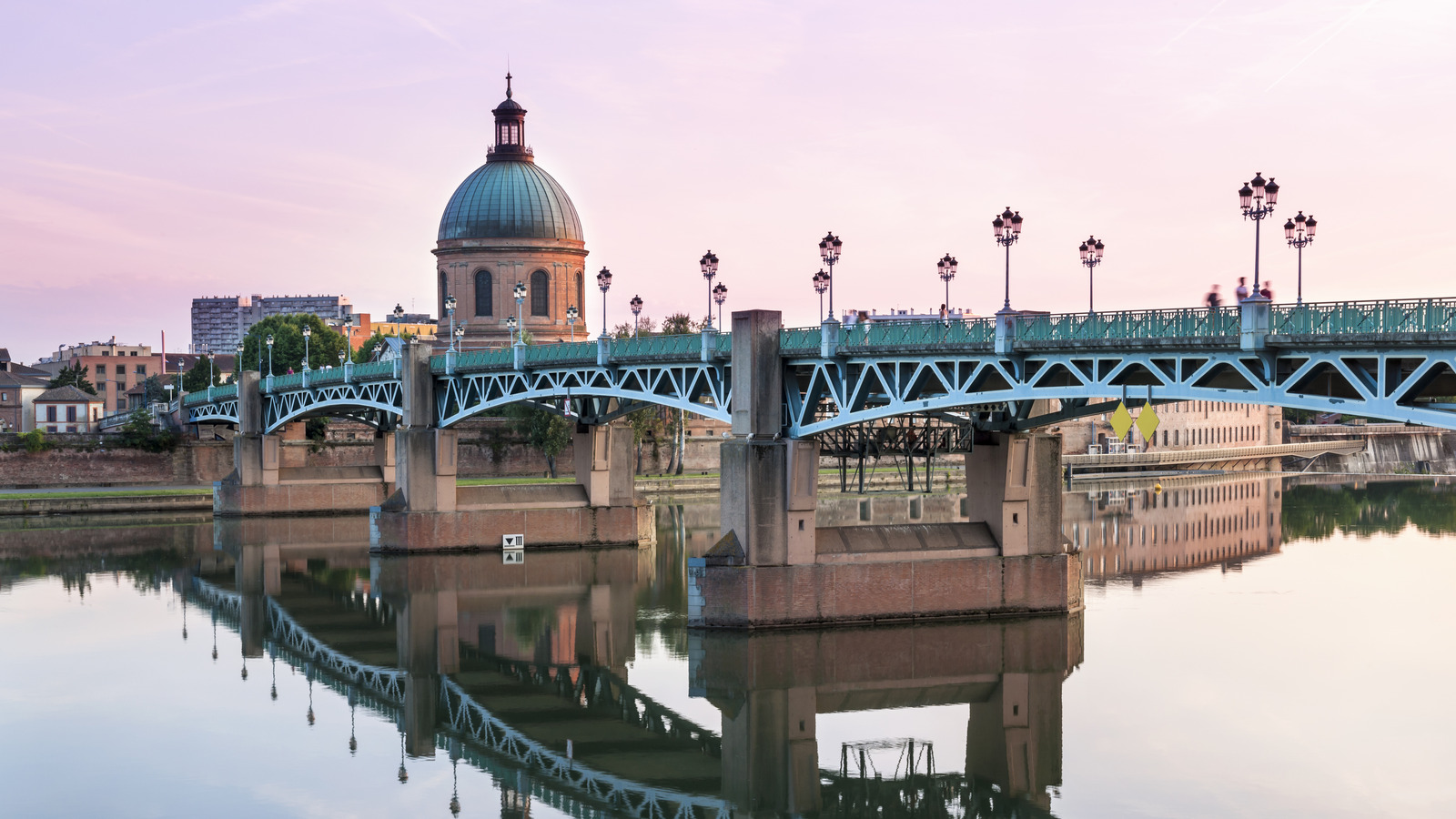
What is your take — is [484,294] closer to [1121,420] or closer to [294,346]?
[294,346]

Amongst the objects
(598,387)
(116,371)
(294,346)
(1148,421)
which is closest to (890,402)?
(1148,421)

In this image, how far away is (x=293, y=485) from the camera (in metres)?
83.2

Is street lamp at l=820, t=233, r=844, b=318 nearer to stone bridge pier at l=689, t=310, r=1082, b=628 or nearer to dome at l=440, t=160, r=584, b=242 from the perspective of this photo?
stone bridge pier at l=689, t=310, r=1082, b=628

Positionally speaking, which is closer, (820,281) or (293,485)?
(820,281)

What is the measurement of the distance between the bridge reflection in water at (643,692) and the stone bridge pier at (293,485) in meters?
25.1

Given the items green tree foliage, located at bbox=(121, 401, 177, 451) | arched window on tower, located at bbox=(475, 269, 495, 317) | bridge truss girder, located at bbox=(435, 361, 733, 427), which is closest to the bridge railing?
bridge truss girder, located at bbox=(435, 361, 733, 427)

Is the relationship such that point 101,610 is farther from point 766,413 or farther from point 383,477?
point 383,477

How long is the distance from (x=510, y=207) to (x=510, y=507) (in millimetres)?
40458

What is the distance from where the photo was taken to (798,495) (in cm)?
4125

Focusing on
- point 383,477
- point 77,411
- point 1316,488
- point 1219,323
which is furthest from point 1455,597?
point 77,411

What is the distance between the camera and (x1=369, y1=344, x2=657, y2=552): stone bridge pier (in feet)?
205

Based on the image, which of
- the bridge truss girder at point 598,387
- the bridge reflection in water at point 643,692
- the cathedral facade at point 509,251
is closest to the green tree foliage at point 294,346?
the cathedral facade at point 509,251

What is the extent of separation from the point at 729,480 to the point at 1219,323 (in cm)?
1492

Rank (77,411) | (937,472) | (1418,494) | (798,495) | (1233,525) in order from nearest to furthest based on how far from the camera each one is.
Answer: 1. (798,495)
2. (1233,525)
3. (1418,494)
4. (937,472)
5. (77,411)
